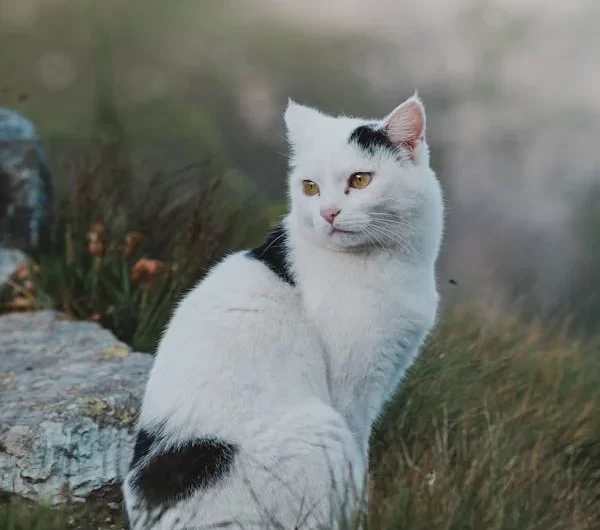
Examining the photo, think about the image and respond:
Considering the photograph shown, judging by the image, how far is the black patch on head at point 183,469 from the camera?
2939 millimetres

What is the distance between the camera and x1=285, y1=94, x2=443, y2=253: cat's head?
3.25 m

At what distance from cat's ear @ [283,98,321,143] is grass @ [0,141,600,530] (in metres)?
1.15

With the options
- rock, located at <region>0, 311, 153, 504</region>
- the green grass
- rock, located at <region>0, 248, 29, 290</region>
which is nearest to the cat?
the green grass

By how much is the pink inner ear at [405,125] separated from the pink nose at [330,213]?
332 millimetres

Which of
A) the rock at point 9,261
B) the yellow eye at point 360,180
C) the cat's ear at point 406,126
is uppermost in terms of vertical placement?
the cat's ear at point 406,126

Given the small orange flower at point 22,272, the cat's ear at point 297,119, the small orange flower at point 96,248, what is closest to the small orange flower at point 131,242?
the small orange flower at point 96,248

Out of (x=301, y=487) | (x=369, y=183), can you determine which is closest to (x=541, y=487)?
(x=301, y=487)

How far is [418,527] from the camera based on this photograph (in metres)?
2.85

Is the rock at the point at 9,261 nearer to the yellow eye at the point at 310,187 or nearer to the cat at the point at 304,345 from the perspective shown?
the cat at the point at 304,345

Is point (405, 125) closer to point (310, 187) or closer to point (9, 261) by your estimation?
point (310, 187)

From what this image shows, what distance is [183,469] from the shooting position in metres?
2.97

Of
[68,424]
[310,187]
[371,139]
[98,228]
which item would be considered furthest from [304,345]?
[98,228]

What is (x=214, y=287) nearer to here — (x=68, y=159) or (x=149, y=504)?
(x=149, y=504)

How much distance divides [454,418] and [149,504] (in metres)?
1.54
